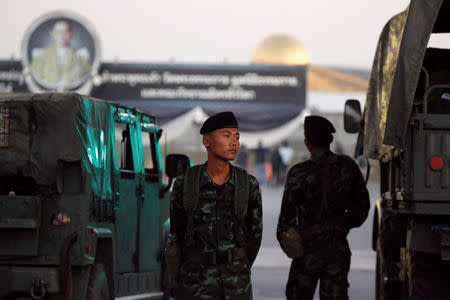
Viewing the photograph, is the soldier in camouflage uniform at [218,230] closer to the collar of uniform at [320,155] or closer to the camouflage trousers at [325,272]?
Result: the camouflage trousers at [325,272]

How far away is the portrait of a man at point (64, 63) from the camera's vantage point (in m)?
38.4

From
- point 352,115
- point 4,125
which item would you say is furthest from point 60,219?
point 352,115

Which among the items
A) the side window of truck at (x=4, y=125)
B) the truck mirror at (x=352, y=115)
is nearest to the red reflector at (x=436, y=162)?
the truck mirror at (x=352, y=115)

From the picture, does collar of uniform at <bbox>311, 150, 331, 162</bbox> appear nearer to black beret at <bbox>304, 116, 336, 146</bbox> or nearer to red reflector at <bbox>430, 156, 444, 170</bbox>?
black beret at <bbox>304, 116, 336, 146</bbox>

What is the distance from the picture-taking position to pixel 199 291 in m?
6.89

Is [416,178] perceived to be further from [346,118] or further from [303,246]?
[346,118]

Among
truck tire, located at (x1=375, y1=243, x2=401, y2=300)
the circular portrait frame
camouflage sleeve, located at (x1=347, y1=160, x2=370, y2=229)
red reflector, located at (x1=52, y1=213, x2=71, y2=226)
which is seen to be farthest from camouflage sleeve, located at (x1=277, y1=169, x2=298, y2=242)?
the circular portrait frame

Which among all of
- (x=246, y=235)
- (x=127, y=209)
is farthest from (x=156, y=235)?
(x=246, y=235)

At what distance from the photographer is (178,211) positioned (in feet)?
23.1

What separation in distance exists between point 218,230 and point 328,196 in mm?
2262

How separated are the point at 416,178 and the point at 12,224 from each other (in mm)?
3112

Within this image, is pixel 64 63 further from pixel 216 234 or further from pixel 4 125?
pixel 216 234

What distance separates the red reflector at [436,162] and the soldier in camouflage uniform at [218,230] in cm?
241

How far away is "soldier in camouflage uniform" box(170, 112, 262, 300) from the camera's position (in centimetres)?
690
